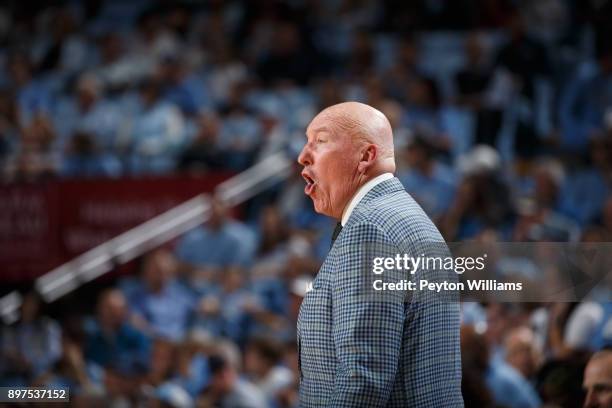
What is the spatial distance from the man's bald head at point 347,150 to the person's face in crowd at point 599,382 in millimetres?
682

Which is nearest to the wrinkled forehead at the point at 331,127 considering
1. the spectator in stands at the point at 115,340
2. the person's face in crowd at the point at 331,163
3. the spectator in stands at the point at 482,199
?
the person's face in crowd at the point at 331,163

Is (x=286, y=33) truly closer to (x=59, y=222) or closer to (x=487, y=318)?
(x=59, y=222)

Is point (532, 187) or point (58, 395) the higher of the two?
point (532, 187)

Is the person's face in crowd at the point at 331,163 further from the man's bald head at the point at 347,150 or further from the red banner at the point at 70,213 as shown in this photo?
the red banner at the point at 70,213

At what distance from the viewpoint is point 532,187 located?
19.1 ft

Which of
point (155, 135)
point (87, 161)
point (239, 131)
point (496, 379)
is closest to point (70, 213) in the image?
point (87, 161)

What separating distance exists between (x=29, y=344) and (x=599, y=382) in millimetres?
4481

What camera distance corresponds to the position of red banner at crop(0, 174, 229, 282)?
671 cm

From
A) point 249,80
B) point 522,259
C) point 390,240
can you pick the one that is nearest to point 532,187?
point 249,80

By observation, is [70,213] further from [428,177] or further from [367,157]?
[367,157]

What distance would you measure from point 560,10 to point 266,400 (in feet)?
10.6

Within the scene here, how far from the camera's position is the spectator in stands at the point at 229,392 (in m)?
5.45

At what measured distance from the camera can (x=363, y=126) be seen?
6.97ft

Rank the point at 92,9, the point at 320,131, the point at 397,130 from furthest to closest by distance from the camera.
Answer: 1. the point at 92,9
2. the point at 397,130
3. the point at 320,131
